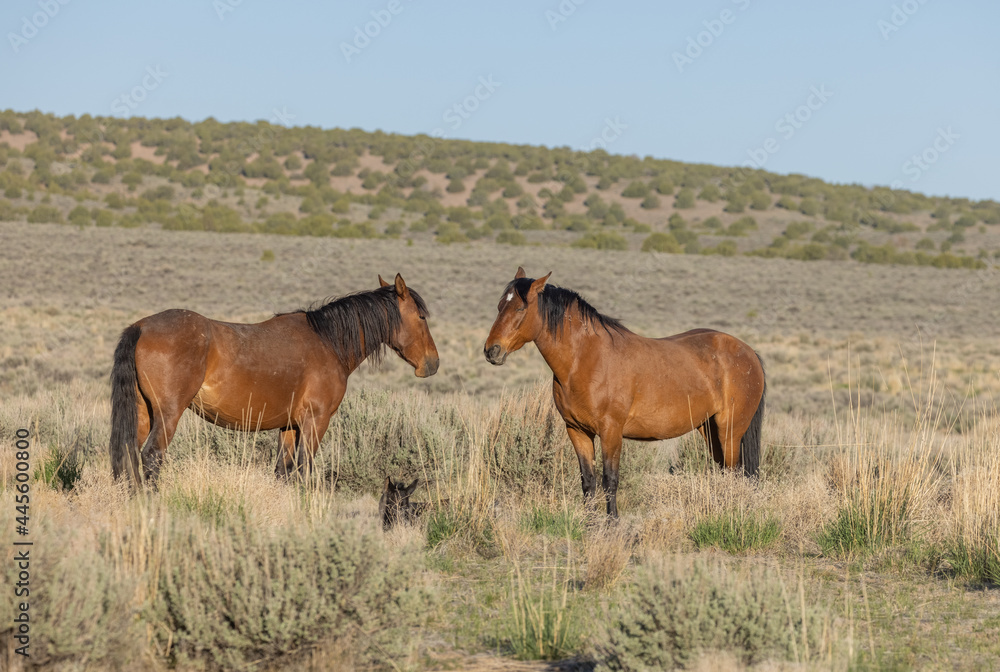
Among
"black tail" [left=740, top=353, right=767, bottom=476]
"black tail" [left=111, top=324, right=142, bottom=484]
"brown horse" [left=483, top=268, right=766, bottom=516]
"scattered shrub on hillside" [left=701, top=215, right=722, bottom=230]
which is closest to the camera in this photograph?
"black tail" [left=111, top=324, right=142, bottom=484]

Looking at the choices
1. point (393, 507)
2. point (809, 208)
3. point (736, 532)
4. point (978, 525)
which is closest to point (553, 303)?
point (393, 507)

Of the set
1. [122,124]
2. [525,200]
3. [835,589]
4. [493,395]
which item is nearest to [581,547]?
[835,589]

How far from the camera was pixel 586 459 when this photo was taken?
6.51 meters

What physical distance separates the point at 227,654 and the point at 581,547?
288 centimetres

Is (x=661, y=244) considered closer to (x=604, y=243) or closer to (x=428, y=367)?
(x=604, y=243)

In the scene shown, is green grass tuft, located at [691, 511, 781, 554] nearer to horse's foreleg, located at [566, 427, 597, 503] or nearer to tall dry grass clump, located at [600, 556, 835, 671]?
horse's foreleg, located at [566, 427, 597, 503]

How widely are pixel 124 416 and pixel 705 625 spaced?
414 cm

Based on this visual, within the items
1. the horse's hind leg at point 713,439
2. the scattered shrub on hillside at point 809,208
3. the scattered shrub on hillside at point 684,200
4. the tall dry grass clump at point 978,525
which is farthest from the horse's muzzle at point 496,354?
the scattered shrub on hillside at point 809,208

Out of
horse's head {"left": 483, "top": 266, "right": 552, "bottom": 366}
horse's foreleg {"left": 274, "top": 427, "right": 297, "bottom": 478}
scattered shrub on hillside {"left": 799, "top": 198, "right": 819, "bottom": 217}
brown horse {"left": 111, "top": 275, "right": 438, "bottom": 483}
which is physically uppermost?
scattered shrub on hillside {"left": 799, "top": 198, "right": 819, "bottom": 217}

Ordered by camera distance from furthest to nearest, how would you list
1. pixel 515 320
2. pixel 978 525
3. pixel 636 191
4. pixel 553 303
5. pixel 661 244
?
pixel 636 191 < pixel 661 244 < pixel 553 303 < pixel 515 320 < pixel 978 525

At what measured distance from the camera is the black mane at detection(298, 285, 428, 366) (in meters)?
6.89

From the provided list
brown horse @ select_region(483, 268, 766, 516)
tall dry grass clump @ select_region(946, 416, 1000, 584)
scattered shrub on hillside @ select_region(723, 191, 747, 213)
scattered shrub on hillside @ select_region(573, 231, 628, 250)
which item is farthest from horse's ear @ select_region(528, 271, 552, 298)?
scattered shrub on hillside @ select_region(723, 191, 747, 213)

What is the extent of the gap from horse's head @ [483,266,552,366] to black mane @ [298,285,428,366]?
1.08 meters

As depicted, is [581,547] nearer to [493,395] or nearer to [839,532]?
[839,532]
